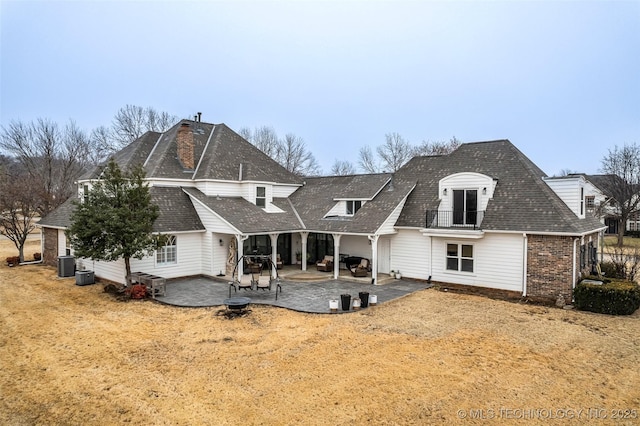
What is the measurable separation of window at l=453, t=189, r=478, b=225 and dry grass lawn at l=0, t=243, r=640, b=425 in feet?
14.7

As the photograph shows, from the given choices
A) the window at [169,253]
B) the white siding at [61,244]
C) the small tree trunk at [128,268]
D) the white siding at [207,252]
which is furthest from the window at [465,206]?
the white siding at [61,244]

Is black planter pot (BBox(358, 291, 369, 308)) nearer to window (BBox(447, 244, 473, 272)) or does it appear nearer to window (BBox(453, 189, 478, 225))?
window (BBox(447, 244, 473, 272))

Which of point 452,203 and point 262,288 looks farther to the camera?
point 452,203

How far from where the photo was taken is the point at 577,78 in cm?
2131

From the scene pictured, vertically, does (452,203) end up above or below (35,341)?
above

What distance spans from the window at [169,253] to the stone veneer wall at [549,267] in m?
16.1

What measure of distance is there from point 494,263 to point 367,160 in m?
43.5

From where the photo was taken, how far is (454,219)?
56.7 ft

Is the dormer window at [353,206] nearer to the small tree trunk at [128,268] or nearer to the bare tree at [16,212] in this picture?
the small tree trunk at [128,268]

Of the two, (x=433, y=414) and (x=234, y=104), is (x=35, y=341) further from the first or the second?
(x=234, y=104)

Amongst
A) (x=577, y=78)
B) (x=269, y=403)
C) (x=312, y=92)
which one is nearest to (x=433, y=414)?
(x=269, y=403)

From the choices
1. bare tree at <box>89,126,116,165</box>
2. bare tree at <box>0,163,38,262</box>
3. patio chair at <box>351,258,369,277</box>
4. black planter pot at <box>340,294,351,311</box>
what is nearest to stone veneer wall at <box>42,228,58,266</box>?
bare tree at <box>0,163,38,262</box>

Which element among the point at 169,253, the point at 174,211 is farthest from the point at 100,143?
the point at 169,253

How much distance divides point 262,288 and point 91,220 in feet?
23.8
